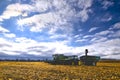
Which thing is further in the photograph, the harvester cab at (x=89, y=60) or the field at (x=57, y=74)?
the harvester cab at (x=89, y=60)

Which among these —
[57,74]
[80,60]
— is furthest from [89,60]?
[57,74]

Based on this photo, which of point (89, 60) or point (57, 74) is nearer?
point (57, 74)

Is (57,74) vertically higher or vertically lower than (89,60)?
lower

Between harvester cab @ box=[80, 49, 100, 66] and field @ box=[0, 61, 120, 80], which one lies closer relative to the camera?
field @ box=[0, 61, 120, 80]

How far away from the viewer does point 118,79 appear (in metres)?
14.3

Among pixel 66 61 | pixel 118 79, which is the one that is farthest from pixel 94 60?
pixel 118 79

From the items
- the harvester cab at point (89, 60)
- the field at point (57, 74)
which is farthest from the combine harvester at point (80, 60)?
the field at point (57, 74)

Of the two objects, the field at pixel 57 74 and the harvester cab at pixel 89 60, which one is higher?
the harvester cab at pixel 89 60

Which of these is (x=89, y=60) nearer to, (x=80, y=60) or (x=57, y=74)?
(x=80, y=60)

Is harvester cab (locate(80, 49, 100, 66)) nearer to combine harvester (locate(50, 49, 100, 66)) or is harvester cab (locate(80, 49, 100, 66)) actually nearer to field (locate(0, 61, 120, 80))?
combine harvester (locate(50, 49, 100, 66))

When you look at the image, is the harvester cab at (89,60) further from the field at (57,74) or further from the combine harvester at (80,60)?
the field at (57,74)

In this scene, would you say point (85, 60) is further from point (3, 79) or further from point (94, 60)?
point (3, 79)

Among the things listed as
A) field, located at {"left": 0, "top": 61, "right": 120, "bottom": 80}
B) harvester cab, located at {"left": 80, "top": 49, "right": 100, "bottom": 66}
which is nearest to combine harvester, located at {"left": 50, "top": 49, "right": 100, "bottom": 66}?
harvester cab, located at {"left": 80, "top": 49, "right": 100, "bottom": 66}

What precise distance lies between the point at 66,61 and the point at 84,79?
2843 centimetres
